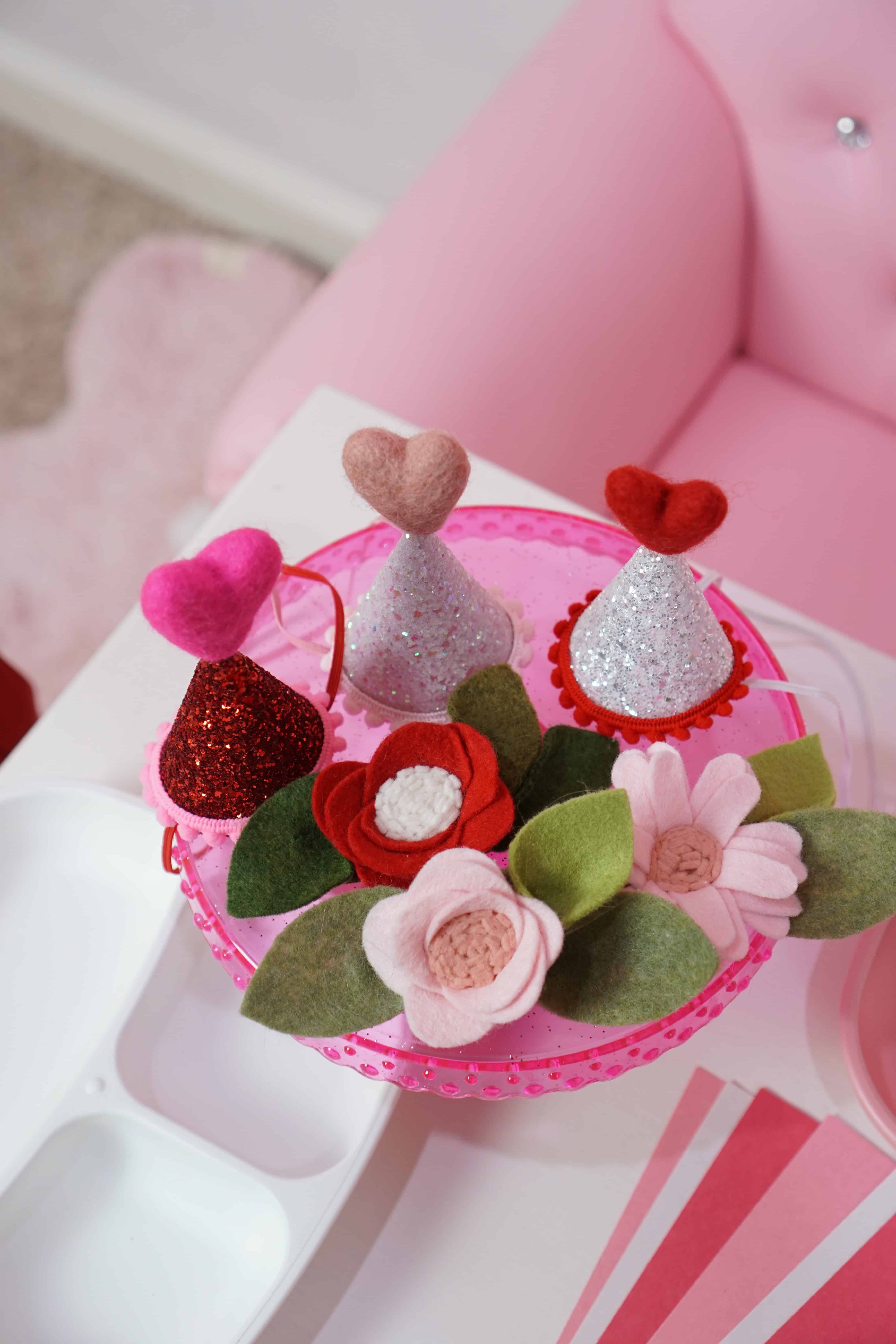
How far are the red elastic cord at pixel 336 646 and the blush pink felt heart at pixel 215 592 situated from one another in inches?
3.9

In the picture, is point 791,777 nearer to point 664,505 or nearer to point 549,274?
point 664,505

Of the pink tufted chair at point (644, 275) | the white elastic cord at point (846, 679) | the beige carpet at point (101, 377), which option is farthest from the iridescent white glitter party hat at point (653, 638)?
→ the beige carpet at point (101, 377)

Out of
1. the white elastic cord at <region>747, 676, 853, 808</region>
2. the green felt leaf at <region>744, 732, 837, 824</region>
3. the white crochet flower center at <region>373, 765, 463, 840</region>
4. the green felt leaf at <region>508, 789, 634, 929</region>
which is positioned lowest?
the white crochet flower center at <region>373, 765, 463, 840</region>

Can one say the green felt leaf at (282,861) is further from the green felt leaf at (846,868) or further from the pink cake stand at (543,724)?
the green felt leaf at (846,868)

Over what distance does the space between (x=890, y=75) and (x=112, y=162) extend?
53.7 inches

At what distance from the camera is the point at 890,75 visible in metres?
0.79

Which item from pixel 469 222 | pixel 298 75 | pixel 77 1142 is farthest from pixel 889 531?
pixel 298 75

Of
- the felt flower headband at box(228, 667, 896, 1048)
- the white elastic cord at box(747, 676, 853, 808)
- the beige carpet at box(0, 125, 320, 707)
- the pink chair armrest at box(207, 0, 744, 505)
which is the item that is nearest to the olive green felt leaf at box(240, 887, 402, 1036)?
the felt flower headband at box(228, 667, 896, 1048)

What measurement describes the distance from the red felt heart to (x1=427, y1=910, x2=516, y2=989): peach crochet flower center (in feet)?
0.57

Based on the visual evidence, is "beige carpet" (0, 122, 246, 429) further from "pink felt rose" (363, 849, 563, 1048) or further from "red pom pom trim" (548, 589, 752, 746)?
"pink felt rose" (363, 849, 563, 1048)

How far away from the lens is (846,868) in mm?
442

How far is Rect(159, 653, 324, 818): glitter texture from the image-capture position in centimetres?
45

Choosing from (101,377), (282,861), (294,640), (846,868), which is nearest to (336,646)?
(294,640)

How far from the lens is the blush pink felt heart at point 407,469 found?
1.42 feet
